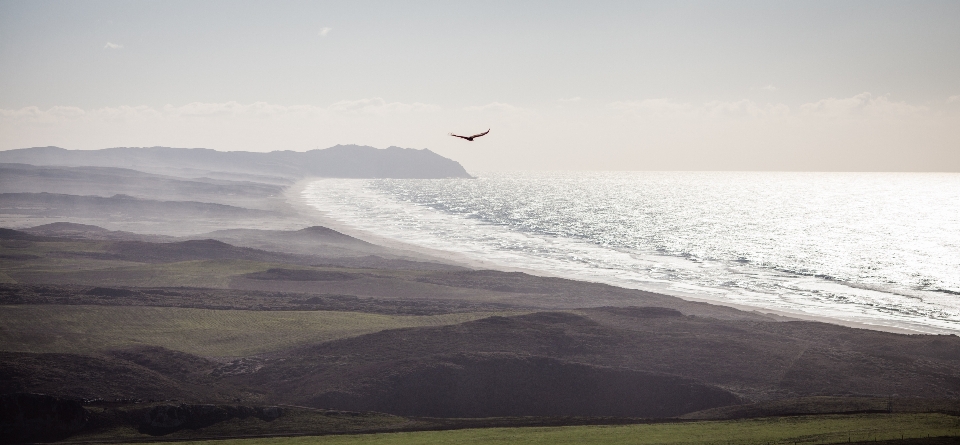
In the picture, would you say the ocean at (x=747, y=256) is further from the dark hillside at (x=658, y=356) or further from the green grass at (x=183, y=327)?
the green grass at (x=183, y=327)

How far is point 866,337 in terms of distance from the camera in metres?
57.8

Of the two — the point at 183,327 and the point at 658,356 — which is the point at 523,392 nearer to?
the point at 658,356

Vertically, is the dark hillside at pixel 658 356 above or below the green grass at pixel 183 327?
above

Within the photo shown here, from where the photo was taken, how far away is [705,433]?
35438mm

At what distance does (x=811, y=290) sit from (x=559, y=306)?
128 ft

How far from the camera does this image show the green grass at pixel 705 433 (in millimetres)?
34094

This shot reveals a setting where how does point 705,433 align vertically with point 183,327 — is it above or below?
above

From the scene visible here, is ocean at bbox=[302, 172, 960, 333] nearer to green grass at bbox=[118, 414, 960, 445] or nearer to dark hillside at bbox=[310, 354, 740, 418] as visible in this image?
dark hillside at bbox=[310, 354, 740, 418]

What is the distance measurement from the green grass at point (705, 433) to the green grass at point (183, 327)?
18.0 metres

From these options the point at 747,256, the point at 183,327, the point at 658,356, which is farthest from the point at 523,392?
the point at 747,256

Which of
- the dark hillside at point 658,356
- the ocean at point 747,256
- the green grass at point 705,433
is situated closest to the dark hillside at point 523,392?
the dark hillside at point 658,356

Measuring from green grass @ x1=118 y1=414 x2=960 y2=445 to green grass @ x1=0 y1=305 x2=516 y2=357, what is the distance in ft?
59.1

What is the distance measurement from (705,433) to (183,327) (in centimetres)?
3988

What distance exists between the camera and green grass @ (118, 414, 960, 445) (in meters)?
34.1
